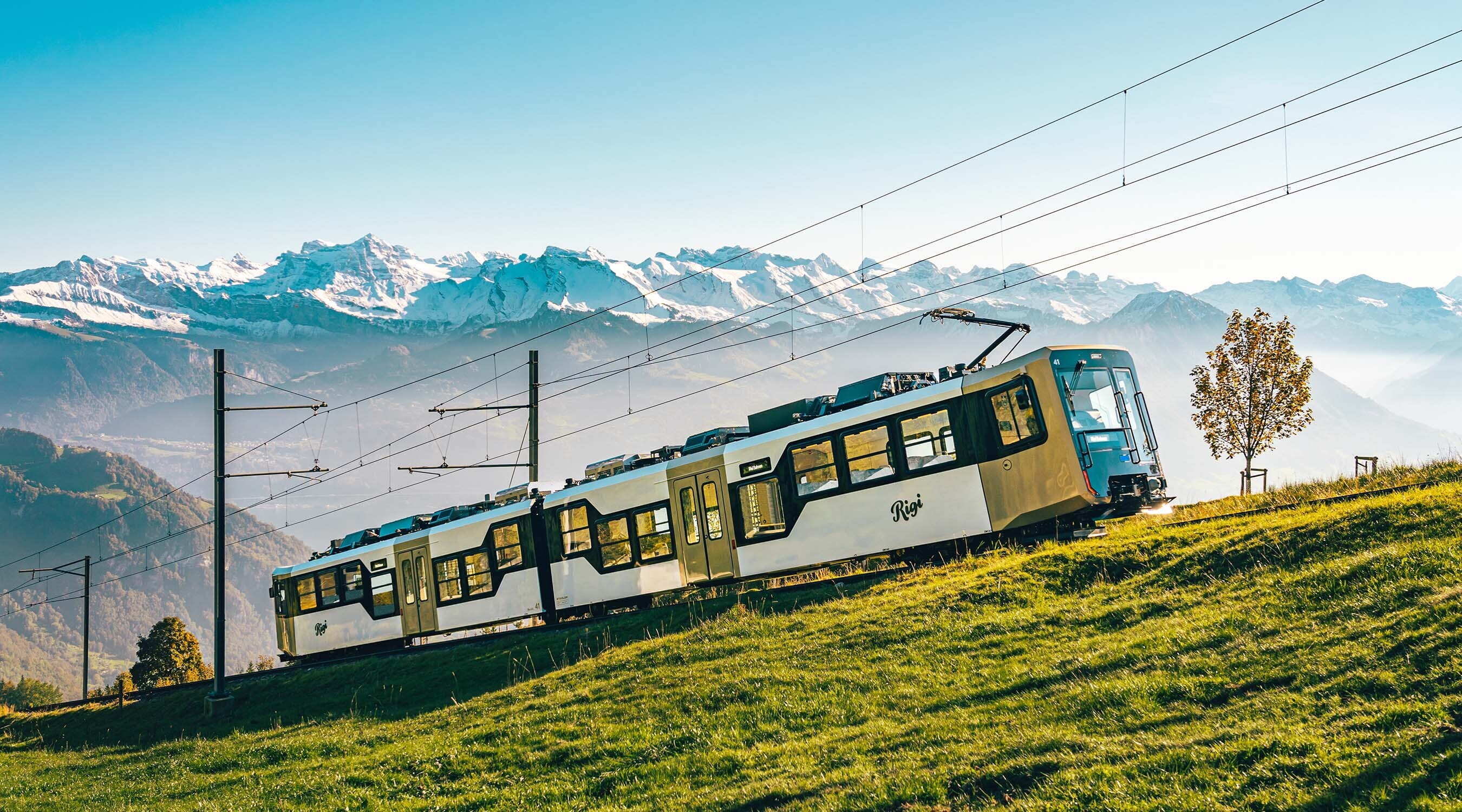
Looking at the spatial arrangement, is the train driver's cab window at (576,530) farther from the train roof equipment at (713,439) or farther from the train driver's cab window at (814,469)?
the train driver's cab window at (814,469)

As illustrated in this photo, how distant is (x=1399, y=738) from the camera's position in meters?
7.38

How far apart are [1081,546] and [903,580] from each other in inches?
124

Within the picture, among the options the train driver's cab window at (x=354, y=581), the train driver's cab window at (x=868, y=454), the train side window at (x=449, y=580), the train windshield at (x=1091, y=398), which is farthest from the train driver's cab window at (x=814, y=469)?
the train driver's cab window at (x=354, y=581)

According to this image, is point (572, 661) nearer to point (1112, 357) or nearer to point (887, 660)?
point (887, 660)

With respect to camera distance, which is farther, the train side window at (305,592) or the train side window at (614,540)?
the train side window at (305,592)

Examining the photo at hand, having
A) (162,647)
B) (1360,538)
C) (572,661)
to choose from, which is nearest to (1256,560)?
(1360,538)

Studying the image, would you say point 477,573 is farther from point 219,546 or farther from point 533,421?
point 219,546

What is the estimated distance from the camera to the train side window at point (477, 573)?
27.8m

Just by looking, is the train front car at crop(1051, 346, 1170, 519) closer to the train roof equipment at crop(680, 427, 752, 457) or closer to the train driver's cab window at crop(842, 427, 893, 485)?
the train driver's cab window at crop(842, 427, 893, 485)

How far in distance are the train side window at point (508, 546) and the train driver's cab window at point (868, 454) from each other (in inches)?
429

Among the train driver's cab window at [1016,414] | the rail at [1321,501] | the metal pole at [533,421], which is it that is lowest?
the rail at [1321,501]

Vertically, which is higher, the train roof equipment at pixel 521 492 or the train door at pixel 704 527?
the train roof equipment at pixel 521 492

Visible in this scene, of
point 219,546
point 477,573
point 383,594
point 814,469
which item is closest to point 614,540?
point 477,573

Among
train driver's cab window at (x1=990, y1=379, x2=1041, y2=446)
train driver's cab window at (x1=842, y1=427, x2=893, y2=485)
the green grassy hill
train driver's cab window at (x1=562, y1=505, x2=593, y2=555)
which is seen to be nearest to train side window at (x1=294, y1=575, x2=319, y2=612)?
train driver's cab window at (x1=562, y1=505, x2=593, y2=555)
